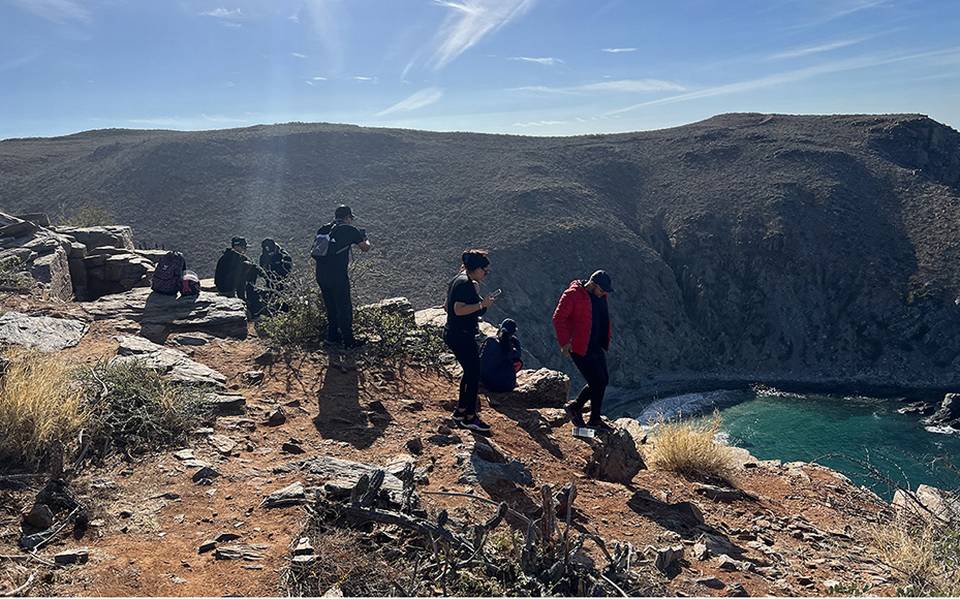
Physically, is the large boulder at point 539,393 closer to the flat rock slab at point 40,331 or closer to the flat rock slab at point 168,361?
the flat rock slab at point 168,361

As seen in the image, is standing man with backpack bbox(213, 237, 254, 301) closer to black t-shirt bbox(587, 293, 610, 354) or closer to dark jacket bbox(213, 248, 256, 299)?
dark jacket bbox(213, 248, 256, 299)

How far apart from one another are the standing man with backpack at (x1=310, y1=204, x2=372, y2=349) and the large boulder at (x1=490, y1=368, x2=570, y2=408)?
7.61 feet

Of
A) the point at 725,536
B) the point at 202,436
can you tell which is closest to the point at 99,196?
the point at 202,436

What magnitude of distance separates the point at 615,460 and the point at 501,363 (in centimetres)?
167

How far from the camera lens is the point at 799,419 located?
2936 cm

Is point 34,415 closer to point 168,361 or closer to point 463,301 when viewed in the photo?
point 168,361

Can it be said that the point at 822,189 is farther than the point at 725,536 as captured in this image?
Yes

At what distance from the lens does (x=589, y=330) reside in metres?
6.19

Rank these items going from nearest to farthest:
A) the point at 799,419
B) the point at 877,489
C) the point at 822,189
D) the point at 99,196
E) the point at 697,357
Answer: the point at 877,489
the point at 799,419
the point at 697,357
the point at 99,196
the point at 822,189

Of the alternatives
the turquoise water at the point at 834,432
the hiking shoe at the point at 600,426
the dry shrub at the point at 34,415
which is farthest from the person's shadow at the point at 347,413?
the turquoise water at the point at 834,432

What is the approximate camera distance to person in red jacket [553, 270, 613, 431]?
6.20 metres

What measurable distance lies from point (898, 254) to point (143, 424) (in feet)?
160

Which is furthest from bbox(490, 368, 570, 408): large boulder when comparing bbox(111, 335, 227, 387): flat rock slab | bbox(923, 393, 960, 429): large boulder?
bbox(923, 393, 960, 429): large boulder

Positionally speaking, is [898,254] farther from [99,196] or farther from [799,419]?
[99,196]
